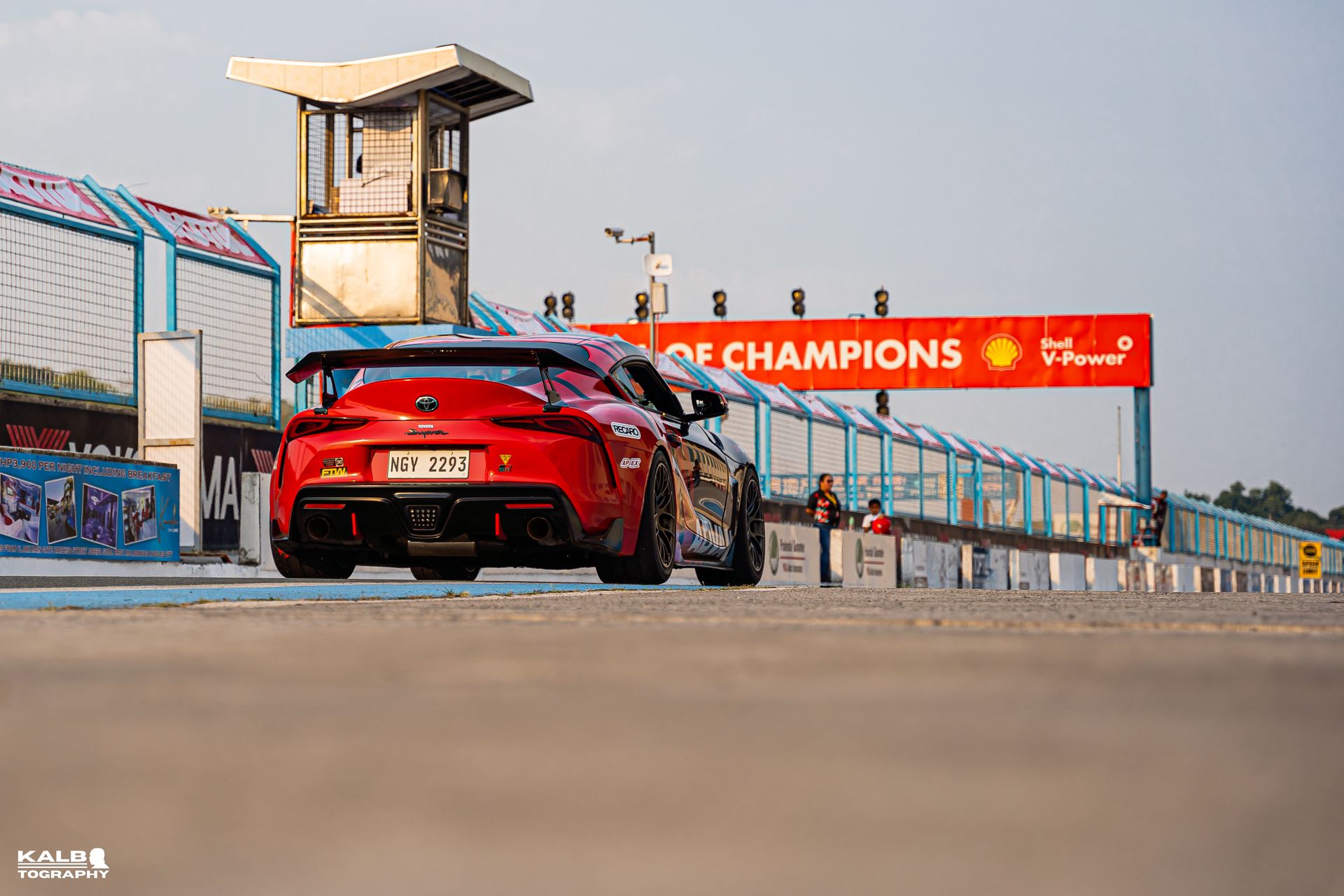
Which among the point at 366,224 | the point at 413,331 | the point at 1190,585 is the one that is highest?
the point at 366,224

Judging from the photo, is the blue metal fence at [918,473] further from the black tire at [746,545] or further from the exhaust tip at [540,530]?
the exhaust tip at [540,530]

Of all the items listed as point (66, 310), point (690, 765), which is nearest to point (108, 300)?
point (66, 310)

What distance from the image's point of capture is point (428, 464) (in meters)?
8.88

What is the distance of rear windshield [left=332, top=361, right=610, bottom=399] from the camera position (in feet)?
29.9

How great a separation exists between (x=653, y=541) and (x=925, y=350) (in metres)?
48.4

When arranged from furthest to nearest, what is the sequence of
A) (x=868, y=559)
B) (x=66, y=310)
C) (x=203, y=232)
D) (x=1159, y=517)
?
(x=1159, y=517), (x=868, y=559), (x=203, y=232), (x=66, y=310)

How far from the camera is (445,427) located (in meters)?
8.88

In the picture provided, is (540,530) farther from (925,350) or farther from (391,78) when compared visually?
(925,350)

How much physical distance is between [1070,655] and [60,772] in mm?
1526

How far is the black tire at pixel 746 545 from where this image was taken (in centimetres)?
1173

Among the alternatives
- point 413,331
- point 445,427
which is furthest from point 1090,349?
point 445,427

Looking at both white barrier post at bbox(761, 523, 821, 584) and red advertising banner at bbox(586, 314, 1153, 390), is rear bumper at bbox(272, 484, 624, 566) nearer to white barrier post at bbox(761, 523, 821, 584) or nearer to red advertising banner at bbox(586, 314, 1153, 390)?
white barrier post at bbox(761, 523, 821, 584)

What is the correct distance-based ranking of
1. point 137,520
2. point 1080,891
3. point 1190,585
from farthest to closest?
point 1190,585
point 137,520
point 1080,891

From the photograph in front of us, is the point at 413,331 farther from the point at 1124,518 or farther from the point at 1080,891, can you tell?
the point at 1124,518
